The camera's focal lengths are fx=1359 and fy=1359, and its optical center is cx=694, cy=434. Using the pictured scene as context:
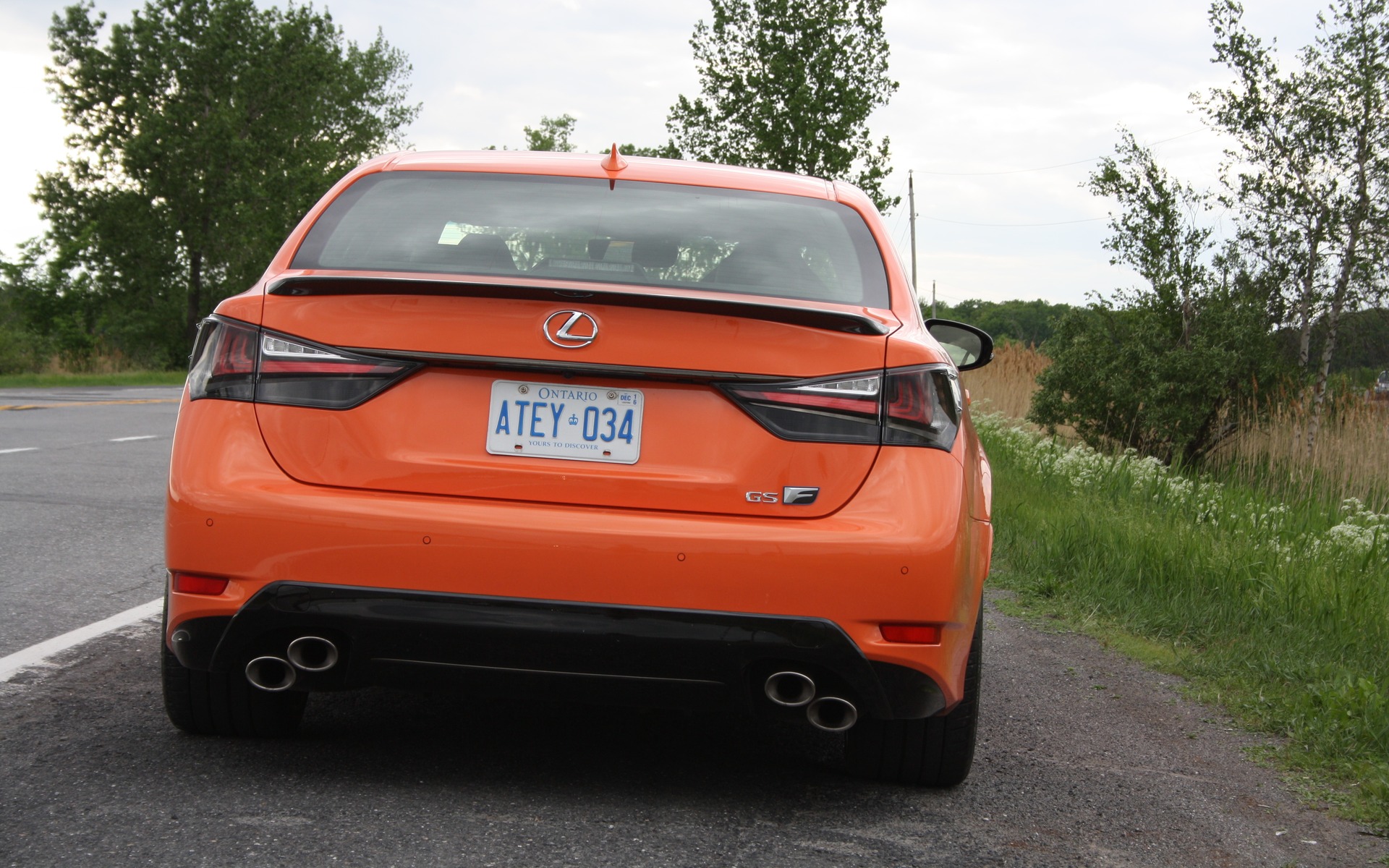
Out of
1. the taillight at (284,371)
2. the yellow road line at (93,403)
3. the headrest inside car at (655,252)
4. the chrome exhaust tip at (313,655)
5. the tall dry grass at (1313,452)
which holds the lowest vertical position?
the yellow road line at (93,403)

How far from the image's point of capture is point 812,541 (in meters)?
2.86

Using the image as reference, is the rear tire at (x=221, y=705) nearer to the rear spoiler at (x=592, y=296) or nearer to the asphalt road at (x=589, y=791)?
the asphalt road at (x=589, y=791)

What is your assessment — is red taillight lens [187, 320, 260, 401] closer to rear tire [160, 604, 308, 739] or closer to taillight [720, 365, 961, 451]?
rear tire [160, 604, 308, 739]

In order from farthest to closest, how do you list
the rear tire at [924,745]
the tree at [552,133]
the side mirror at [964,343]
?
the tree at [552,133] → the side mirror at [964,343] → the rear tire at [924,745]

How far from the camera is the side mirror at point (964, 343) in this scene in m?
4.37

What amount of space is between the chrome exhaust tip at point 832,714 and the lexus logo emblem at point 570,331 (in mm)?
946

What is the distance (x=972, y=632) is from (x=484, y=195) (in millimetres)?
1664

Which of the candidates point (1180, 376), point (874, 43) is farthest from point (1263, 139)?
point (874, 43)

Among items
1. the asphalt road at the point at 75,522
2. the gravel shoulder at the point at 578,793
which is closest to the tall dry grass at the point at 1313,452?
the asphalt road at the point at 75,522

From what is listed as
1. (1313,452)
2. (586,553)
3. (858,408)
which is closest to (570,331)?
(586,553)

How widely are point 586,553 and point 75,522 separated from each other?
568 cm

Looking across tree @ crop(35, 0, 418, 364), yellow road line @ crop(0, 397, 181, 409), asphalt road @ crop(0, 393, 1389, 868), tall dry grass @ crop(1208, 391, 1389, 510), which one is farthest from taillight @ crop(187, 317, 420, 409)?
tree @ crop(35, 0, 418, 364)

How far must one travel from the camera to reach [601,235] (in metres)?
3.38

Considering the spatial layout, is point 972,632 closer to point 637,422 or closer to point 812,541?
point 812,541
